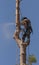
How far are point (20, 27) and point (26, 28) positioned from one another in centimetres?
97

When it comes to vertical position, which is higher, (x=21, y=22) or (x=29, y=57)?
(x=21, y=22)

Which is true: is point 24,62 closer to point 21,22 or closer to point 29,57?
point 29,57

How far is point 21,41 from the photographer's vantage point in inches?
1925

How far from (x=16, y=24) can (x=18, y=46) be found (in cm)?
213

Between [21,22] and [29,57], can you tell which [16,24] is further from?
[29,57]

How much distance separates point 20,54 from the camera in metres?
48.4

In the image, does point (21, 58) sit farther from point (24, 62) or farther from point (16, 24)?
point (16, 24)

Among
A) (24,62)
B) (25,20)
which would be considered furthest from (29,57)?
(25,20)

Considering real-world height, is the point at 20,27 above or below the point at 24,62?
above

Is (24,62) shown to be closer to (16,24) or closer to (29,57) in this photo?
(29,57)

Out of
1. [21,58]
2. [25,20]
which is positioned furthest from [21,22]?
[21,58]

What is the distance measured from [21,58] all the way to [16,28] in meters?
3.17

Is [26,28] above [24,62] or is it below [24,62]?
above

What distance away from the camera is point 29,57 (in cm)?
4759
